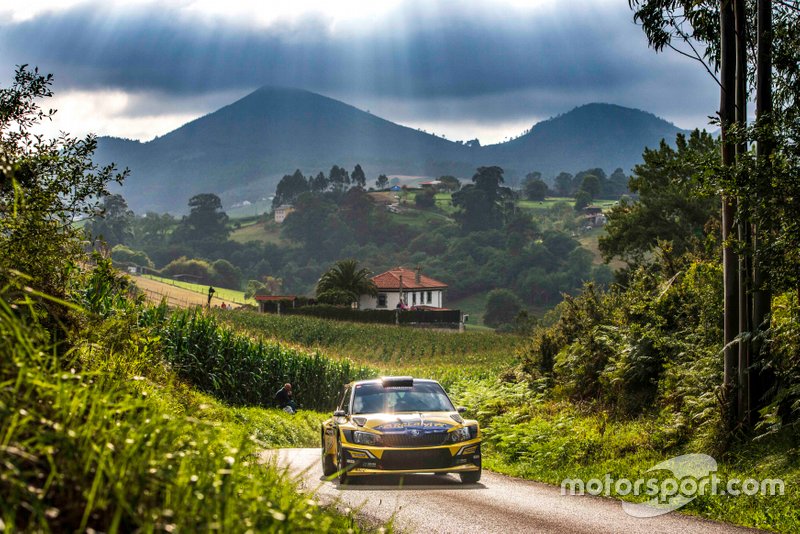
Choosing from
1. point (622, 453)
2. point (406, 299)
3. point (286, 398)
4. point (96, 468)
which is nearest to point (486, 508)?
point (622, 453)

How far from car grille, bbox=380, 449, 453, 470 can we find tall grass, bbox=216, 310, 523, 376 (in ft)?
158

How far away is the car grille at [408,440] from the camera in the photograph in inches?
529

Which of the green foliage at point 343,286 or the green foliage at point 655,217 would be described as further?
the green foliage at point 343,286

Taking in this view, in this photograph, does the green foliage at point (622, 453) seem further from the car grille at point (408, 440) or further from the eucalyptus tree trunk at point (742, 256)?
the car grille at point (408, 440)

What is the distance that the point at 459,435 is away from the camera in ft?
44.9

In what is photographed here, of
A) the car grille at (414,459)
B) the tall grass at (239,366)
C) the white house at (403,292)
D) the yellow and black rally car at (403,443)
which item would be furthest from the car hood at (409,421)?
the white house at (403,292)

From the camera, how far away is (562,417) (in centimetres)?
2073

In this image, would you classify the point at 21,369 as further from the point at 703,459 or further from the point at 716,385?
the point at 716,385

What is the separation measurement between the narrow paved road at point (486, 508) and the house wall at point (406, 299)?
10544 centimetres

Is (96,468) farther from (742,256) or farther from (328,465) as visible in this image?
(742,256)

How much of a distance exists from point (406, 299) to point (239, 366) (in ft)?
324

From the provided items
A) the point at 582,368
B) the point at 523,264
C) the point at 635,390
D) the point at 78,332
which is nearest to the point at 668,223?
the point at 582,368

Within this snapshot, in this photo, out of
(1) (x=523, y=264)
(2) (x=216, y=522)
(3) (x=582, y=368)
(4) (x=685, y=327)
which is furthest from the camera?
(1) (x=523, y=264)

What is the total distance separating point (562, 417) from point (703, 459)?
21.6 ft
